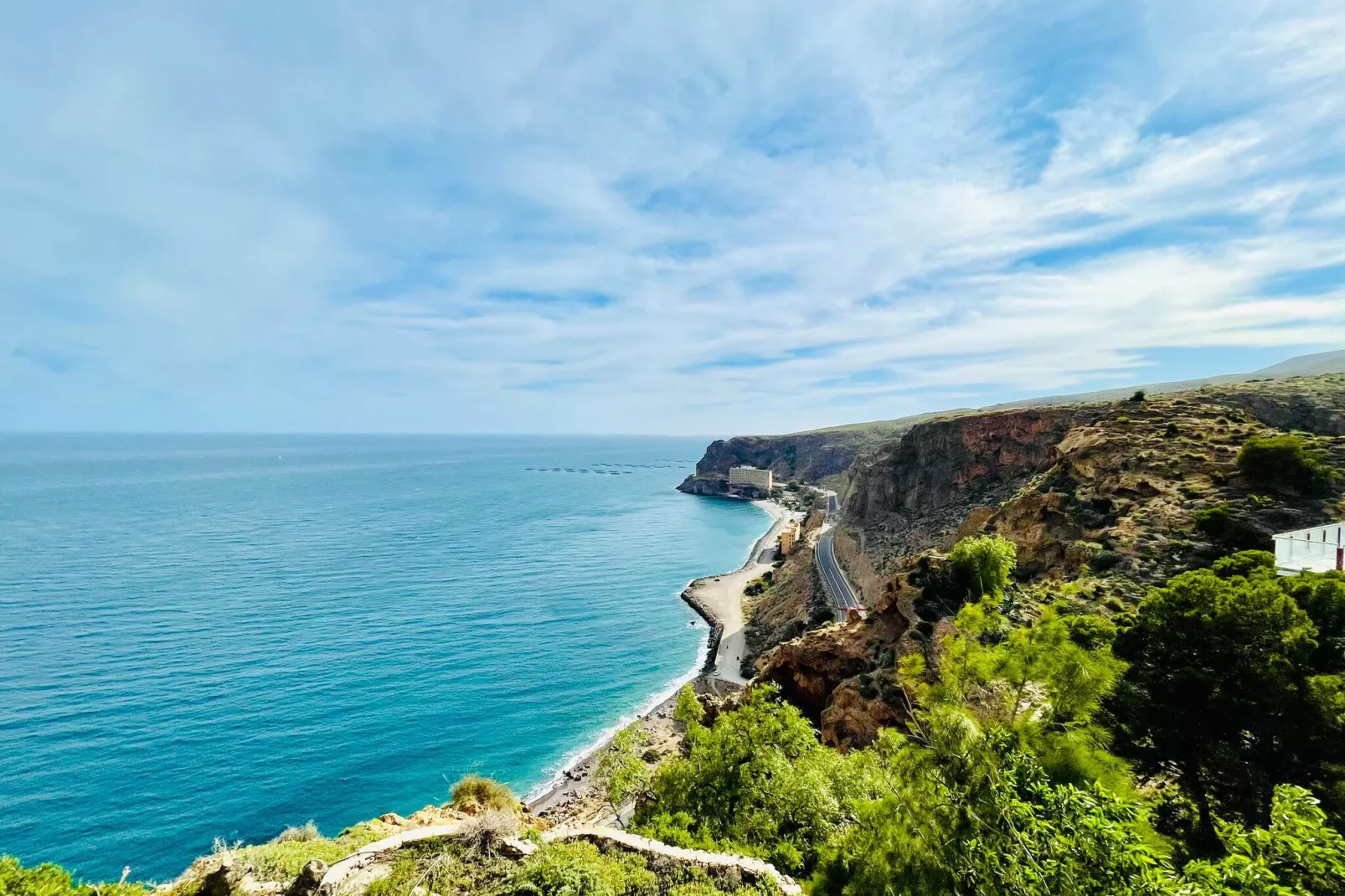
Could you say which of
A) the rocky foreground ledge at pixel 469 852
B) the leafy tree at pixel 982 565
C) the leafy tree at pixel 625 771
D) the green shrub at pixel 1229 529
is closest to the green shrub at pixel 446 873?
the rocky foreground ledge at pixel 469 852

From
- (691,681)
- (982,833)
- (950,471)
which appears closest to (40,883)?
(982,833)

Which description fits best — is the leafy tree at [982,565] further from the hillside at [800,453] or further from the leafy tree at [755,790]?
the hillside at [800,453]

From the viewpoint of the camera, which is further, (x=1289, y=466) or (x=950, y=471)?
(x=950, y=471)

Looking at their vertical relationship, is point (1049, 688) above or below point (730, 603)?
above

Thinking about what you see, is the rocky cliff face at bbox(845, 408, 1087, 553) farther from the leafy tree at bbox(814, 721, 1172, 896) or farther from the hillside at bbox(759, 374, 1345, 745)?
the leafy tree at bbox(814, 721, 1172, 896)

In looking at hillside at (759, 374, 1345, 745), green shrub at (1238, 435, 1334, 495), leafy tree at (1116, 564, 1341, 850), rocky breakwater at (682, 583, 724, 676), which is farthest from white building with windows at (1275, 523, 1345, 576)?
rocky breakwater at (682, 583, 724, 676)

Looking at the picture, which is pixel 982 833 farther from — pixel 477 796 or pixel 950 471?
pixel 950 471
